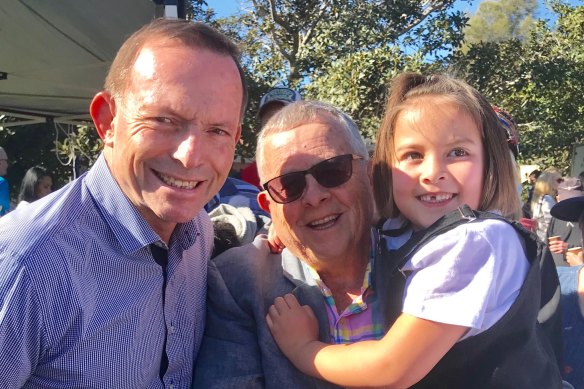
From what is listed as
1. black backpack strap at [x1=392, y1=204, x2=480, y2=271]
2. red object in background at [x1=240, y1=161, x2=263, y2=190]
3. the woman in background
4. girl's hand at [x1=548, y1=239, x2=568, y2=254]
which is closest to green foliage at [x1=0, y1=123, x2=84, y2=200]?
the woman in background

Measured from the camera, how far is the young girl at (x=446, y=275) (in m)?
1.57

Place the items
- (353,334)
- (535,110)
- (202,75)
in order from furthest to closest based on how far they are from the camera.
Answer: (535,110) < (353,334) < (202,75)

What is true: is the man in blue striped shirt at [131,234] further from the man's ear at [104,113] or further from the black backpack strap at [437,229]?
the black backpack strap at [437,229]

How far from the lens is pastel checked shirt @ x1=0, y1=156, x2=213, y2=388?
147 cm

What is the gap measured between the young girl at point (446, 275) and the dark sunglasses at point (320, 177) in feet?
0.46

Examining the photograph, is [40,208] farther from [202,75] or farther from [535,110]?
[535,110]

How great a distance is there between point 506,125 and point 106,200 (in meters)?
Result: 1.32

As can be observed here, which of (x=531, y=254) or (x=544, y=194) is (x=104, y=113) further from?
(x=544, y=194)

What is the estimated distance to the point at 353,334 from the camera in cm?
195

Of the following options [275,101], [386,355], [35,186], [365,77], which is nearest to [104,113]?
[386,355]

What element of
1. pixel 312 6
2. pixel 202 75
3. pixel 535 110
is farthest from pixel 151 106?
pixel 535 110

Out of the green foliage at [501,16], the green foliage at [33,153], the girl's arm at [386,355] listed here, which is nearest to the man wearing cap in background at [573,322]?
the girl's arm at [386,355]

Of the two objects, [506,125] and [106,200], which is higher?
[506,125]

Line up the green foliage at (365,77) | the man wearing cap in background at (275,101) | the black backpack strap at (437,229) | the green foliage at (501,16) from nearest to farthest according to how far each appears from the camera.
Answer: the black backpack strap at (437,229) < the man wearing cap in background at (275,101) < the green foliage at (365,77) < the green foliage at (501,16)
